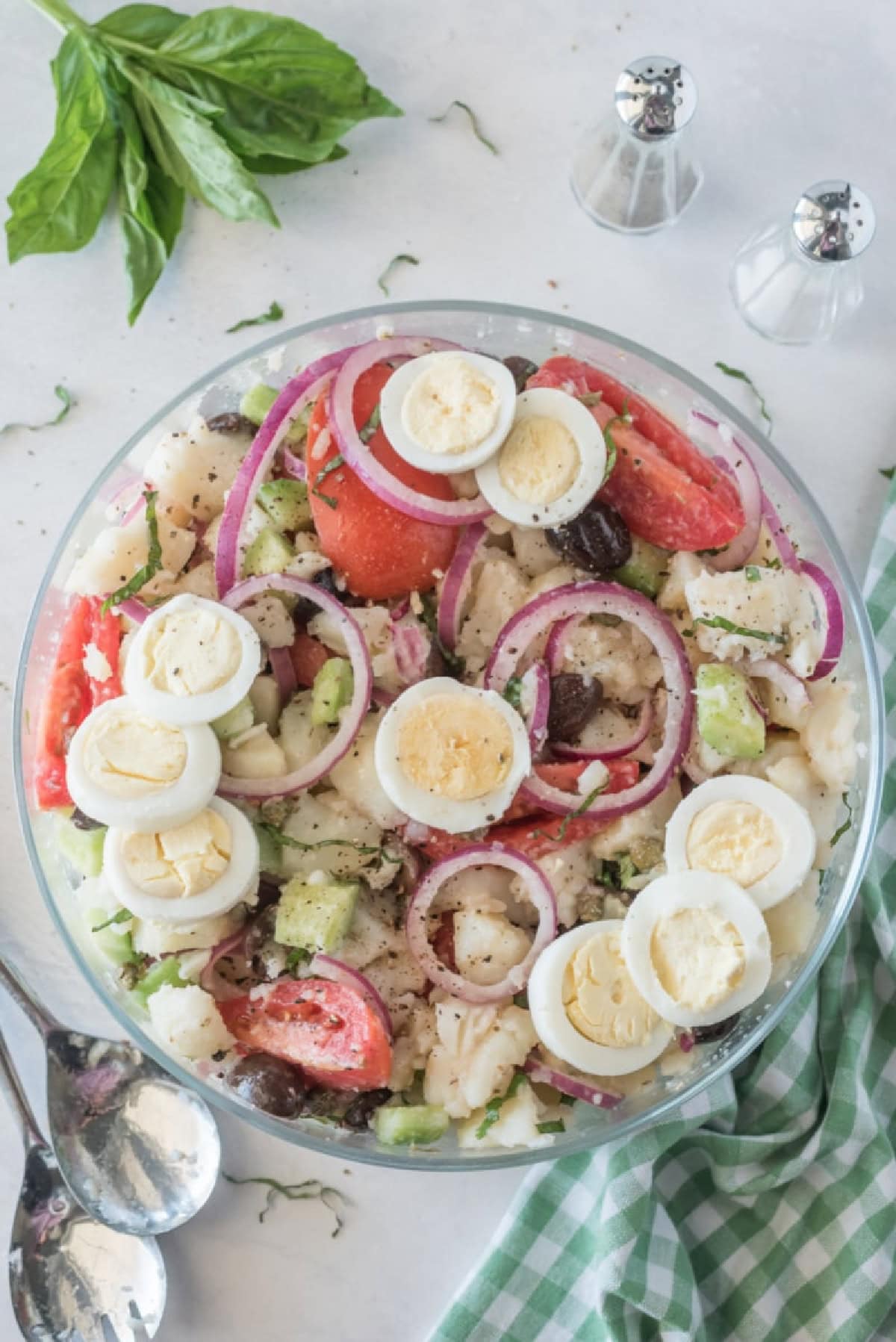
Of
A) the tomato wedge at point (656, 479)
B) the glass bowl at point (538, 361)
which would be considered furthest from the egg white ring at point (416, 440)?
the glass bowl at point (538, 361)

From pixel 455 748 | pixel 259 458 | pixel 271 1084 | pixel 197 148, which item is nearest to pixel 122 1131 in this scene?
pixel 271 1084

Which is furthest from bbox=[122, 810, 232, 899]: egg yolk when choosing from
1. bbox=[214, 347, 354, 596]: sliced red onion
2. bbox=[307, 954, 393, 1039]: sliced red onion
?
bbox=[214, 347, 354, 596]: sliced red onion

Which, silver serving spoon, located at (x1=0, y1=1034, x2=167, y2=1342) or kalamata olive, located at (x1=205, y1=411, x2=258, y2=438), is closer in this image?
kalamata olive, located at (x1=205, y1=411, x2=258, y2=438)

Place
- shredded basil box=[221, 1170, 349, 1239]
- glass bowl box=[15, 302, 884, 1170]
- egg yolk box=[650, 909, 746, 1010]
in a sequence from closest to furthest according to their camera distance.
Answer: egg yolk box=[650, 909, 746, 1010] → glass bowl box=[15, 302, 884, 1170] → shredded basil box=[221, 1170, 349, 1239]

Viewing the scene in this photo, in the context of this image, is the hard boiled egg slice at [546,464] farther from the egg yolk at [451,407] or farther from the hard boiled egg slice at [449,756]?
the hard boiled egg slice at [449,756]

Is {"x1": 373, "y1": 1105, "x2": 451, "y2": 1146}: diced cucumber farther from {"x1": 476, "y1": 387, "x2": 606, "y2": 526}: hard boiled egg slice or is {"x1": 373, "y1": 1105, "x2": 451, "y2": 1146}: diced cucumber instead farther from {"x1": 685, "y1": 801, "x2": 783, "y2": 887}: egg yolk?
{"x1": 476, "y1": 387, "x2": 606, "y2": 526}: hard boiled egg slice

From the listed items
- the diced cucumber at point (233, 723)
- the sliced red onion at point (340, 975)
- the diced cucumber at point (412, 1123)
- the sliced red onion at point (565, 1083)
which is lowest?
the diced cucumber at point (412, 1123)
